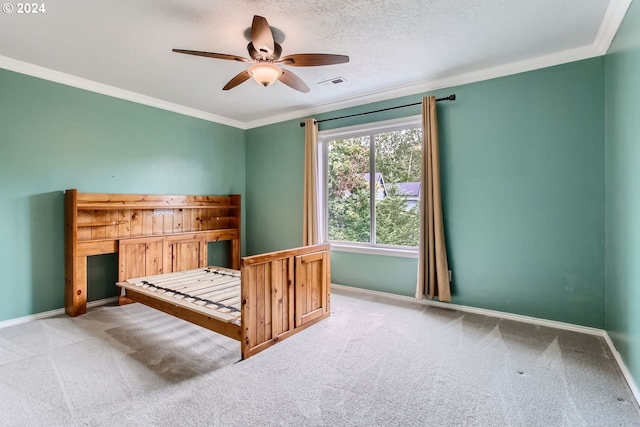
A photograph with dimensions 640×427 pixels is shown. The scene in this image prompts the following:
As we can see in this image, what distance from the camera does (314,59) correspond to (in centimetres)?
227

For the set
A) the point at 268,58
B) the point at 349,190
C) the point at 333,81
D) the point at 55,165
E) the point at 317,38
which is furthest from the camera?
the point at 349,190

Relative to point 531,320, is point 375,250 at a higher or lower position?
higher

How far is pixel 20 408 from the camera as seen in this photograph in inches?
70.2

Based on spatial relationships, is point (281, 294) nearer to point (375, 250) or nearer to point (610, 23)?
point (375, 250)

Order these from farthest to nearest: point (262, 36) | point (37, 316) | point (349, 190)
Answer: point (349, 190) → point (37, 316) → point (262, 36)

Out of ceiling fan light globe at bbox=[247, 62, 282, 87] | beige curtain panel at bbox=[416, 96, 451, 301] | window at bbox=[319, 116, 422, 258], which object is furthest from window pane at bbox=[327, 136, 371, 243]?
ceiling fan light globe at bbox=[247, 62, 282, 87]

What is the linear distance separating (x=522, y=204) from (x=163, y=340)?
3.53 meters

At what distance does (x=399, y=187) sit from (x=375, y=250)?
33.4 inches

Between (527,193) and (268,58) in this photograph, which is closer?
(268,58)

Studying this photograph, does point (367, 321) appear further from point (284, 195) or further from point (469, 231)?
point (284, 195)

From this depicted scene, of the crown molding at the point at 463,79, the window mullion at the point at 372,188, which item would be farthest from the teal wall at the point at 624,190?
the window mullion at the point at 372,188

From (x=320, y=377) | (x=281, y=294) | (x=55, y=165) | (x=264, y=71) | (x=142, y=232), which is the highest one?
(x=264, y=71)

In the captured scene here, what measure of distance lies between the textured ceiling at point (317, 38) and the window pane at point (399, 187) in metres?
→ 0.59

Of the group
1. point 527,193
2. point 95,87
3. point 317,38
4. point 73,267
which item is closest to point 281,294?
point 317,38
